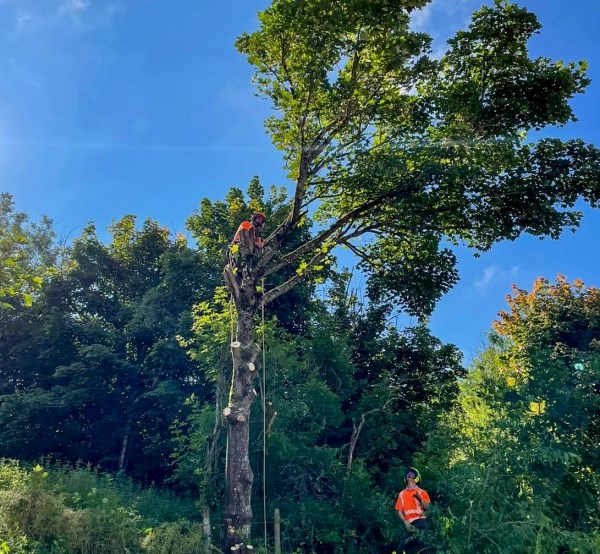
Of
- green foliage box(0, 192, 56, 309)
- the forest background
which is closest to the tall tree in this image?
the forest background

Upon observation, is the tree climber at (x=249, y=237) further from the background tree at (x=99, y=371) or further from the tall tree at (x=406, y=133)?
the background tree at (x=99, y=371)

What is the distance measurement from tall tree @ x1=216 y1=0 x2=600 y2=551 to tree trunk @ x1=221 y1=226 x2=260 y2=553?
2cm

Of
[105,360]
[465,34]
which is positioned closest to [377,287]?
[465,34]

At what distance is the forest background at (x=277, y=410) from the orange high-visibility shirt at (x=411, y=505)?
1.33ft

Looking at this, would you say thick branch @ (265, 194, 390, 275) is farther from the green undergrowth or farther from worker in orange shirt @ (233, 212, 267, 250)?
the green undergrowth

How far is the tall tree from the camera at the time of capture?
8.48 m

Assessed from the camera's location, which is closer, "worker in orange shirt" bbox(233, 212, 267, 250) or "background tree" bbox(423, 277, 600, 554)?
"background tree" bbox(423, 277, 600, 554)

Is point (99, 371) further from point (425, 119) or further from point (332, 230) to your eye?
point (425, 119)

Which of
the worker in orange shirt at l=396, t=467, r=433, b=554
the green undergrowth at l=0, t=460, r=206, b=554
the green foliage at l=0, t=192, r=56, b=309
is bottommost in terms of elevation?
the green undergrowth at l=0, t=460, r=206, b=554

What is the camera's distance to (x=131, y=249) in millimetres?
19812

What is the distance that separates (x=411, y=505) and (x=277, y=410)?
366 centimetres

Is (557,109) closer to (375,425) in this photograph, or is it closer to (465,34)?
(465,34)

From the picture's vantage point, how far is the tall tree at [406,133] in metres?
8.48

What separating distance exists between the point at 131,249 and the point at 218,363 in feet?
33.4
